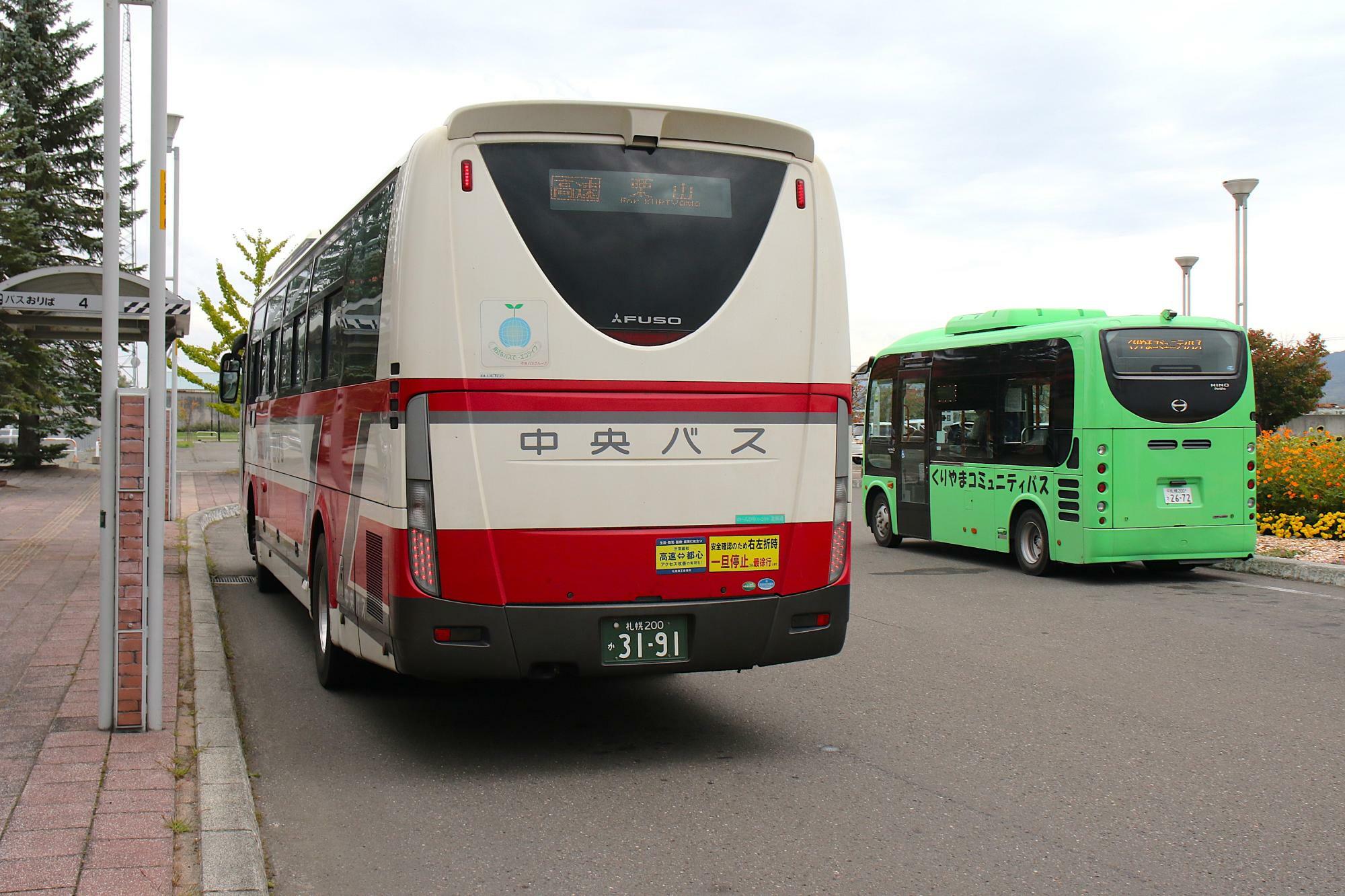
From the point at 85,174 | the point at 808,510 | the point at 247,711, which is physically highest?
the point at 85,174

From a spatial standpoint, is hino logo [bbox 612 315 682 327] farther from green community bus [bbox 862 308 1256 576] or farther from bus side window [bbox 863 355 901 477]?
bus side window [bbox 863 355 901 477]

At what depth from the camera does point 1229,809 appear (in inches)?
213

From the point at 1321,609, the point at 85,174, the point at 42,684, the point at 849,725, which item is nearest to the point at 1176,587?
the point at 1321,609

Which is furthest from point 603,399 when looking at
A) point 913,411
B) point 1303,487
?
point 1303,487

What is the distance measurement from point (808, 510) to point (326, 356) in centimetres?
334

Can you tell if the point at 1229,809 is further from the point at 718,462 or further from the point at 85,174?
the point at 85,174

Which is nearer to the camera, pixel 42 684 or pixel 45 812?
pixel 45 812

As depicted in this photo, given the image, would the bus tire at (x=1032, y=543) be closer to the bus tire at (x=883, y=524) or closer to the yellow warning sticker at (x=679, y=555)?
the bus tire at (x=883, y=524)

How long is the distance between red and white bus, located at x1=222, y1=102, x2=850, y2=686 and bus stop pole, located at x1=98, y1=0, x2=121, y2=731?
3.89ft

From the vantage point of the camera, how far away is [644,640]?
6.11 m

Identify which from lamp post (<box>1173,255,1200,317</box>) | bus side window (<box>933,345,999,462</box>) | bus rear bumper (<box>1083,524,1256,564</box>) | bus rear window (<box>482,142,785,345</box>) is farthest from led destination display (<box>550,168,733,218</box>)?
lamp post (<box>1173,255,1200,317</box>)

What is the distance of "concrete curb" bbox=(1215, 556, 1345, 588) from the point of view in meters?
13.1

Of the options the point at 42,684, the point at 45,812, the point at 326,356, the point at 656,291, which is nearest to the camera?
the point at 45,812

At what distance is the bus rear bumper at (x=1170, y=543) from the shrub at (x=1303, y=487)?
2911mm
